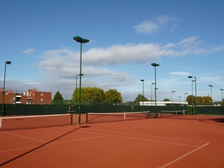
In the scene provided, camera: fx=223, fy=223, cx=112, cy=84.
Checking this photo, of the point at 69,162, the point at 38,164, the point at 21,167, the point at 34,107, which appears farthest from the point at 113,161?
the point at 34,107

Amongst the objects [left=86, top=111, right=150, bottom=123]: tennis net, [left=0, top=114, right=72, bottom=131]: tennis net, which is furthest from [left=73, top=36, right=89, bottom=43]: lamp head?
[left=86, top=111, right=150, bottom=123]: tennis net

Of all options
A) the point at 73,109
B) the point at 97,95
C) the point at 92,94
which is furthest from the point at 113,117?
the point at 92,94

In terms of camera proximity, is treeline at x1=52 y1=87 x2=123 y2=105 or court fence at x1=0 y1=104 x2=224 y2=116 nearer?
court fence at x1=0 y1=104 x2=224 y2=116

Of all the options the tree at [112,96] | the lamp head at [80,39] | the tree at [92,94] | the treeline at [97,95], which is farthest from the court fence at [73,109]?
the tree at [112,96]

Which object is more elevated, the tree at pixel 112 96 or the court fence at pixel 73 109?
the tree at pixel 112 96

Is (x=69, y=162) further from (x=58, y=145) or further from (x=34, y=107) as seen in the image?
(x=34, y=107)

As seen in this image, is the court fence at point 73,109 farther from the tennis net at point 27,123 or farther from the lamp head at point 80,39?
the lamp head at point 80,39

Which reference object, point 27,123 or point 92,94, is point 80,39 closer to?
point 27,123

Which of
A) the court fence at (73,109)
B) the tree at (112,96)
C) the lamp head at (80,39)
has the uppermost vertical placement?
the lamp head at (80,39)

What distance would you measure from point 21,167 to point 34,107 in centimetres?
2886

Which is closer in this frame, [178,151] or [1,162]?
[1,162]

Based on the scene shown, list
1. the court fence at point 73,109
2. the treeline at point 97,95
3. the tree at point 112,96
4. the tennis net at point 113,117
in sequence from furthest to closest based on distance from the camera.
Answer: the tree at point 112,96 → the treeline at point 97,95 → the court fence at point 73,109 → the tennis net at point 113,117

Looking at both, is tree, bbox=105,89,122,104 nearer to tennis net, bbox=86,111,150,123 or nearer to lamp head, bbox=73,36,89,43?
tennis net, bbox=86,111,150,123

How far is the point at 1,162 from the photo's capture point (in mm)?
6293
